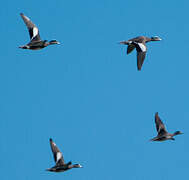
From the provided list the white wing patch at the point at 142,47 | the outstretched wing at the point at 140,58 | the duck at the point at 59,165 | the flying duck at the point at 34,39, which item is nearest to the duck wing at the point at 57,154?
the duck at the point at 59,165

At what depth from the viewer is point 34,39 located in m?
47.2

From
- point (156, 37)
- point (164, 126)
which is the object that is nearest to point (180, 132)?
point (164, 126)

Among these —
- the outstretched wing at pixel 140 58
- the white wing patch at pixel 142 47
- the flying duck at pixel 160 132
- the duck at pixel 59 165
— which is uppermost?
the white wing patch at pixel 142 47

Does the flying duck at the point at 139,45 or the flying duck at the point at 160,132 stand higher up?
the flying duck at the point at 139,45

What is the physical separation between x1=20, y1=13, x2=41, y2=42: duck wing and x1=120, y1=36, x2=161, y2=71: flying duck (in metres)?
5.59

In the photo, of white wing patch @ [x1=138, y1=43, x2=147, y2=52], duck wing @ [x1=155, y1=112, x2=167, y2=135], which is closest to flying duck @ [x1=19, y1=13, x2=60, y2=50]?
white wing patch @ [x1=138, y1=43, x2=147, y2=52]

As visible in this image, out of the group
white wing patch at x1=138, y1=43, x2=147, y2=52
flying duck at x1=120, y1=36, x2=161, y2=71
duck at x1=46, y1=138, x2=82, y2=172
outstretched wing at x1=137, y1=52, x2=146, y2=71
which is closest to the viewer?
outstretched wing at x1=137, y1=52, x2=146, y2=71

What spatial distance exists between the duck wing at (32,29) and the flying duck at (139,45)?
5.59 metres

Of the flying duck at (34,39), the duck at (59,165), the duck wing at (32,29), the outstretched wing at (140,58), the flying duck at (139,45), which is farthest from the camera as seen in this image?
the duck wing at (32,29)

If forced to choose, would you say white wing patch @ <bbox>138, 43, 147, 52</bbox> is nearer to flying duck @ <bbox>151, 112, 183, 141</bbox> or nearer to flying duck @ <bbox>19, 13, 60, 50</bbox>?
flying duck @ <bbox>151, 112, 183, 141</bbox>

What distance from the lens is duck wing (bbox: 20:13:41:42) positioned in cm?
4747

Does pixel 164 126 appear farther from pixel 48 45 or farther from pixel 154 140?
pixel 48 45

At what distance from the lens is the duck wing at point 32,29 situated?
1869 inches

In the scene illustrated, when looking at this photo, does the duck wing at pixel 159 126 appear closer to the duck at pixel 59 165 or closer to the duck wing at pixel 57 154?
the duck at pixel 59 165
